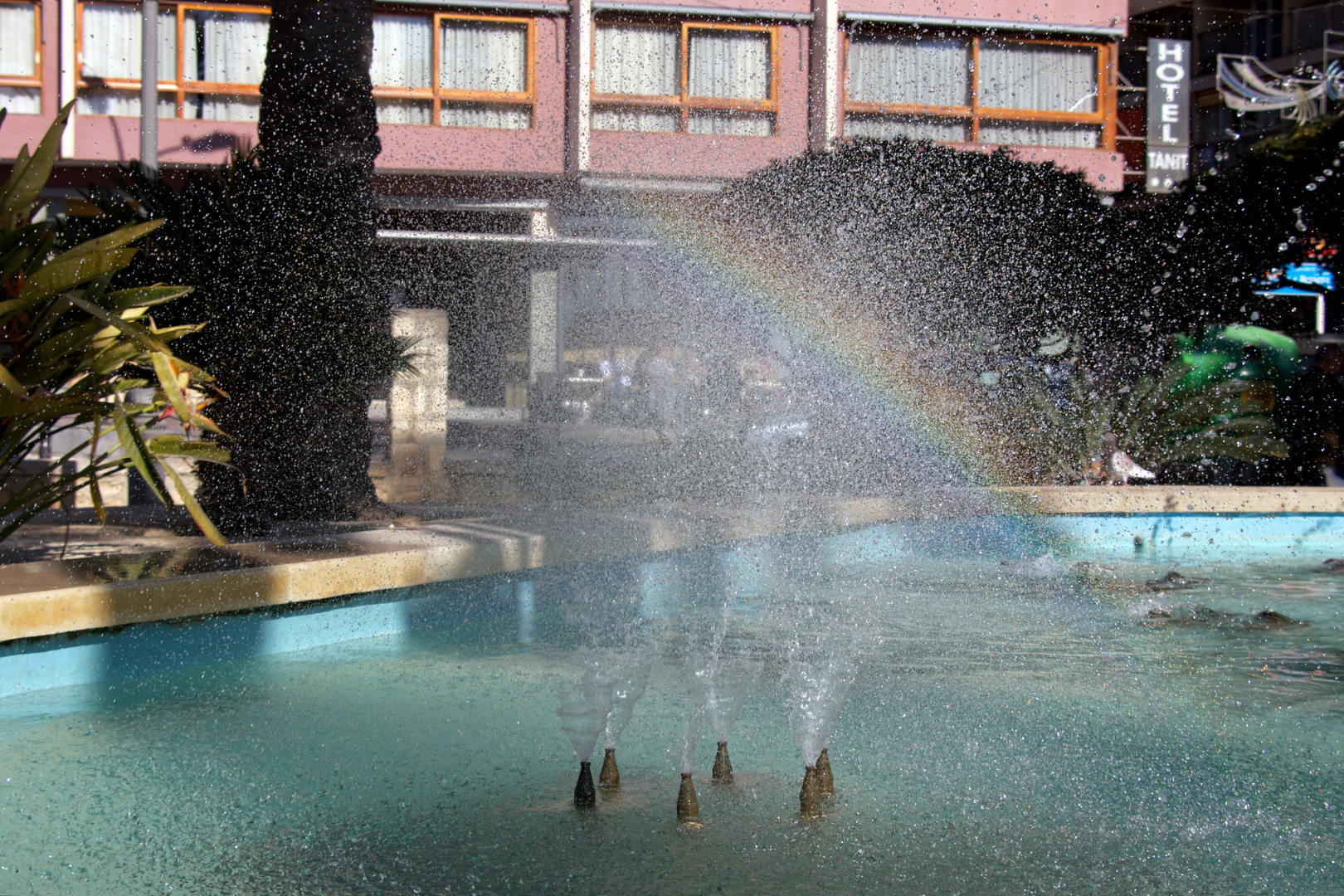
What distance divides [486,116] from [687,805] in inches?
594

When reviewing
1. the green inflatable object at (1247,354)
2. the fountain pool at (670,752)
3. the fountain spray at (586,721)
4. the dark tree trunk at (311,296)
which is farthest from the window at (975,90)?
the fountain spray at (586,721)

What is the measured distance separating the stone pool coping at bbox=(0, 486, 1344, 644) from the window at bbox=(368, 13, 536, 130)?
11.1 metres

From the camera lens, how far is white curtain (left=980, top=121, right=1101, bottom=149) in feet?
56.3

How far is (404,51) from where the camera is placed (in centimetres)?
1594

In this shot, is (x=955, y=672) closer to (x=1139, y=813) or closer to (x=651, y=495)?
(x=1139, y=813)

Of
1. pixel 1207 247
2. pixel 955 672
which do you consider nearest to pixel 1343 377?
pixel 1207 247

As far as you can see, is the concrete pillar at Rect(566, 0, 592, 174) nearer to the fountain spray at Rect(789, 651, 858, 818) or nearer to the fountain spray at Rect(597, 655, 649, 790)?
the fountain spray at Rect(789, 651, 858, 818)

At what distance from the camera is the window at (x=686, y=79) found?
16281 mm

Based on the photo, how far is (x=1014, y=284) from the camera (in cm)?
902

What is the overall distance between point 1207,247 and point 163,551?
45.8ft

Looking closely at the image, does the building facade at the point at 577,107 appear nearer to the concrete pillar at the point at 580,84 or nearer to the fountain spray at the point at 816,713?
the concrete pillar at the point at 580,84

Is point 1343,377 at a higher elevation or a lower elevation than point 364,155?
lower

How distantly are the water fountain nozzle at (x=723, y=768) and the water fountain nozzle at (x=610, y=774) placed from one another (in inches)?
8.9

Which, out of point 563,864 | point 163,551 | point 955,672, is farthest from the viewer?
point 163,551
